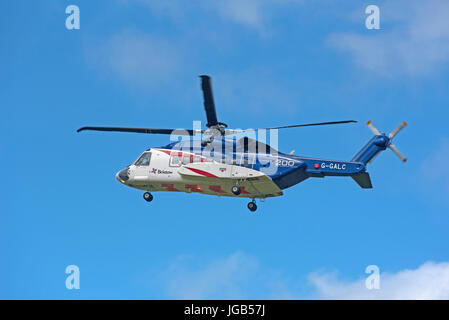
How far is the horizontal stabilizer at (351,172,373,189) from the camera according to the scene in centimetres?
5319

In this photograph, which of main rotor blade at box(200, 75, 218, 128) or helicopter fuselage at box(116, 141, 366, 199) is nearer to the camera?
main rotor blade at box(200, 75, 218, 128)

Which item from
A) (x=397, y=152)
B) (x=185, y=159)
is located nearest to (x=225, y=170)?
(x=185, y=159)

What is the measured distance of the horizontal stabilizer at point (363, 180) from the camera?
174 feet

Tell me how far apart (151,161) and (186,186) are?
3.24m

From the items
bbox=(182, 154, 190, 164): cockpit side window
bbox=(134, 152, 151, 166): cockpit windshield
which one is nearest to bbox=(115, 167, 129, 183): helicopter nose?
bbox=(134, 152, 151, 166): cockpit windshield

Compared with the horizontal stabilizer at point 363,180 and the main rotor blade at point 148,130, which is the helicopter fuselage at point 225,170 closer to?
the horizontal stabilizer at point 363,180

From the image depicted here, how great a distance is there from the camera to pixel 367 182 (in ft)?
177

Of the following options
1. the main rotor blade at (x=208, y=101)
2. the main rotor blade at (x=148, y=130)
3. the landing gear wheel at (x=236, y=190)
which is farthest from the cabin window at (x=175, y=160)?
the landing gear wheel at (x=236, y=190)

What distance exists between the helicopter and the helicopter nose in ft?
1.86

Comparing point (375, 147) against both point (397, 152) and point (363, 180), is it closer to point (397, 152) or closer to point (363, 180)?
point (397, 152)

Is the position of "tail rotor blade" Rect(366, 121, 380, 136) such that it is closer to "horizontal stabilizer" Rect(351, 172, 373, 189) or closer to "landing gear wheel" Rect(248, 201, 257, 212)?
"horizontal stabilizer" Rect(351, 172, 373, 189)

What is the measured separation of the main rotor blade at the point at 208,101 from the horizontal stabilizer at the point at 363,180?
9850 mm

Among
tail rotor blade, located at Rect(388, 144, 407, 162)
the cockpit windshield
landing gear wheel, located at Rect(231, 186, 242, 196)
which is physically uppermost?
the cockpit windshield
